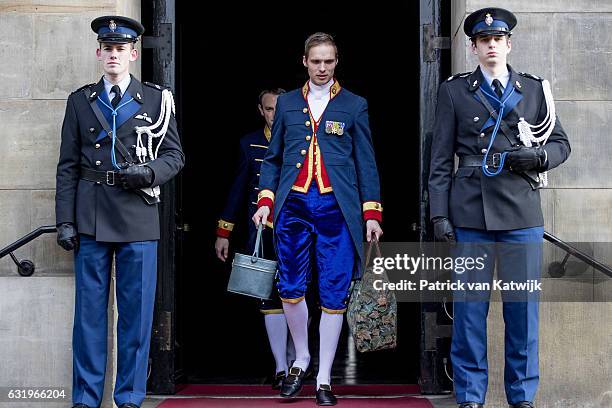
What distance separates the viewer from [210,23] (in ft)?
39.1

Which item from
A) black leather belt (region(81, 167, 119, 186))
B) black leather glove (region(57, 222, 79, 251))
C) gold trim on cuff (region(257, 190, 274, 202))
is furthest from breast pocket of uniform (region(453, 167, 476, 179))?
black leather glove (region(57, 222, 79, 251))

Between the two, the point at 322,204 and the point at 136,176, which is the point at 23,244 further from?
the point at 322,204

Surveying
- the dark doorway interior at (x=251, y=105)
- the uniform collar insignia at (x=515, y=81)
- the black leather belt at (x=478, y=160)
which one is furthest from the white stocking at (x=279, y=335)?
the uniform collar insignia at (x=515, y=81)

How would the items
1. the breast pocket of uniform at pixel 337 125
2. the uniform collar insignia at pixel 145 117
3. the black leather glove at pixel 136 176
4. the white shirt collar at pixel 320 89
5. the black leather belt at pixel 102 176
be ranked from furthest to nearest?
the white shirt collar at pixel 320 89 → the breast pocket of uniform at pixel 337 125 → the uniform collar insignia at pixel 145 117 → the black leather belt at pixel 102 176 → the black leather glove at pixel 136 176

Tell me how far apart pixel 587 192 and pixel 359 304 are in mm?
1499

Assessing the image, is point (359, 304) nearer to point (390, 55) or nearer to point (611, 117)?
point (611, 117)

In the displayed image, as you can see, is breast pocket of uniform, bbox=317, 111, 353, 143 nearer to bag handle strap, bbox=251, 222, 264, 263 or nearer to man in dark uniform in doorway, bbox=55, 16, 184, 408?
bag handle strap, bbox=251, 222, 264, 263

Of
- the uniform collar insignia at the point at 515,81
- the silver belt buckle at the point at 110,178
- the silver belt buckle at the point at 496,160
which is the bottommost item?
the silver belt buckle at the point at 110,178

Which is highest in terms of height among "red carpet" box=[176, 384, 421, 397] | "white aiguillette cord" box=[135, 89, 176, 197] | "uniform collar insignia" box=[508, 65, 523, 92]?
"uniform collar insignia" box=[508, 65, 523, 92]

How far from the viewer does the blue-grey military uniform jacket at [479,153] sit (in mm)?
6098

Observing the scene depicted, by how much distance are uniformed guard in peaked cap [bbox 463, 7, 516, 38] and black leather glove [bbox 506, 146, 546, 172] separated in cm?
65

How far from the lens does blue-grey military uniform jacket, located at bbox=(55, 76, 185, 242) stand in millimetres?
6184

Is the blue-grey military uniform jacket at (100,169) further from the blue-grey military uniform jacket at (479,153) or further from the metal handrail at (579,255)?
the metal handrail at (579,255)

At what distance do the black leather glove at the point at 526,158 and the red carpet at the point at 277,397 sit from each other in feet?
5.59
